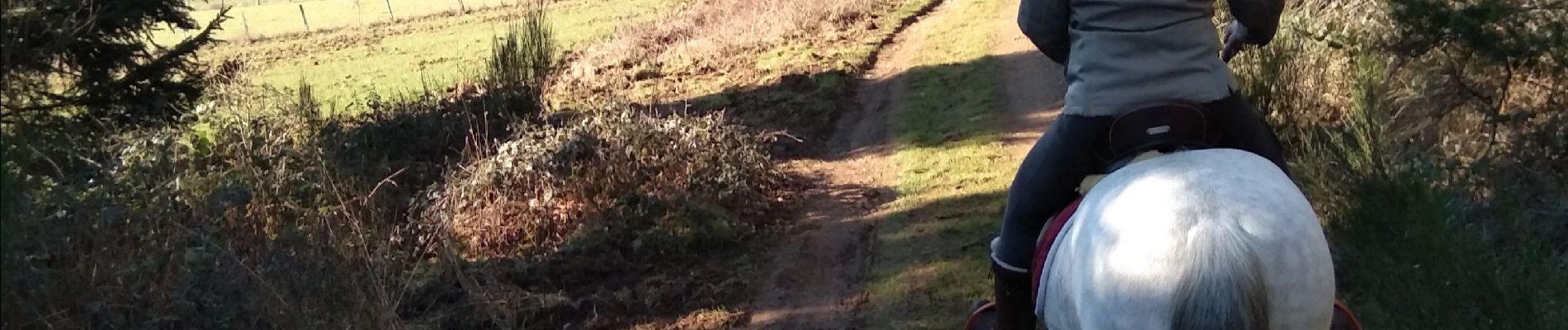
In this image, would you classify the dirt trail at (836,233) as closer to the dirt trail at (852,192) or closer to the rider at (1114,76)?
the dirt trail at (852,192)

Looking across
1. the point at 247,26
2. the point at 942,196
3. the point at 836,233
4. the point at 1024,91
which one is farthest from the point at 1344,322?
the point at 247,26

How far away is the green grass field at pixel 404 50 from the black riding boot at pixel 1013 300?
10.2 m

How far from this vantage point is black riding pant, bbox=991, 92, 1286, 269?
127 inches

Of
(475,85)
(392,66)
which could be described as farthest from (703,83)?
(392,66)

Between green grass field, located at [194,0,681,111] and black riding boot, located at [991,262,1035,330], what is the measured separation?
10.2 metres

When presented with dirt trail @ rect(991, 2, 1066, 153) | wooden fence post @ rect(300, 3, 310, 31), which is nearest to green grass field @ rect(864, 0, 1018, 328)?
dirt trail @ rect(991, 2, 1066, 153)

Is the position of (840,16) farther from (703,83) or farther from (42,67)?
(42,67)

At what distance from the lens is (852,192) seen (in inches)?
322

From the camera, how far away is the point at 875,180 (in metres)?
8.42

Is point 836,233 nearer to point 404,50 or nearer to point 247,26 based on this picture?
point 404,50

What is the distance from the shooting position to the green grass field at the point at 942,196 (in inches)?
236

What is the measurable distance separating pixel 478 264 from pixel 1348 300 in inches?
178

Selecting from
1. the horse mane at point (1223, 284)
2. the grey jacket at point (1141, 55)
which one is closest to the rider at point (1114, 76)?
the grey jacket at point (1141, 55)

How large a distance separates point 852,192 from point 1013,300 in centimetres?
455
